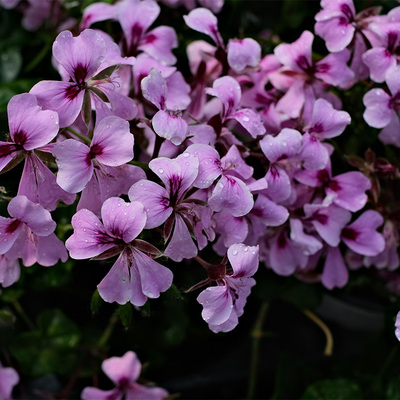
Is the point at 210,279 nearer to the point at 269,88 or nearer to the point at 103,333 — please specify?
the point at 269,88

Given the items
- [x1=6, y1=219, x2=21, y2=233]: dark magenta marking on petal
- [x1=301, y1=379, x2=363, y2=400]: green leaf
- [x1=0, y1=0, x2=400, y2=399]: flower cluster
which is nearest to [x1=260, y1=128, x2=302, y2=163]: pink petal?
[x1=0, y1=0, x2=400, y2=399]: flower cluster

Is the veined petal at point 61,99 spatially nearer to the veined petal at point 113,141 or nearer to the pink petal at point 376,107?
the veined petal at point 113,141

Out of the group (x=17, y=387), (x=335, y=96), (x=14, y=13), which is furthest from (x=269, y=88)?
(x=17, y=387)

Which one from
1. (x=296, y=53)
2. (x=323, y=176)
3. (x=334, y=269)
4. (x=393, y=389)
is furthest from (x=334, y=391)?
(x=296, y=53)

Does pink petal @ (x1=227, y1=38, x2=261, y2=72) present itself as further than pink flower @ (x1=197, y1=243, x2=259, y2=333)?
Yes

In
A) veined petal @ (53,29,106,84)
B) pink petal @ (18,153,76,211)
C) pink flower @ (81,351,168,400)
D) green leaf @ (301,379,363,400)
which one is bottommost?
green leaf @ (301,379,363,400)

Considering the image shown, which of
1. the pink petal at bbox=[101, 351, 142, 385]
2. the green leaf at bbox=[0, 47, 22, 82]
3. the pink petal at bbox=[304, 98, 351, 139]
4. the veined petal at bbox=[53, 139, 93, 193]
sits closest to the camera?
the veined petal at bbox=[53, 139, 93, 193]

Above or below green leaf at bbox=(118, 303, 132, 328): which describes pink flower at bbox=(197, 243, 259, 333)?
above

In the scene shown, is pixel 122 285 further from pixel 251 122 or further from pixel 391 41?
pixel 391 41

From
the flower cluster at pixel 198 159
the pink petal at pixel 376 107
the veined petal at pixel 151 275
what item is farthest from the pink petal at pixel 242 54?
the veined petal at pixel 151 275

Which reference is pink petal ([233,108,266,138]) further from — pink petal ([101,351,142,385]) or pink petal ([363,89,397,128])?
pink petal ([101,351,142,385])
